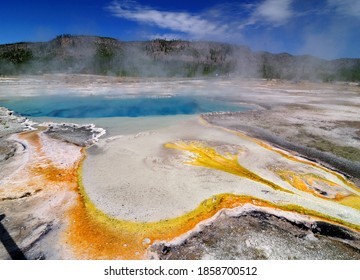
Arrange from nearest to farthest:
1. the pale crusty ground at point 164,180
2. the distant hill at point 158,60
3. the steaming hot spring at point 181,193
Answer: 1. the steaming hot spring at point 181,193
2. the pale crusty ground at point 164,180
3. the distant hill at point 158,60

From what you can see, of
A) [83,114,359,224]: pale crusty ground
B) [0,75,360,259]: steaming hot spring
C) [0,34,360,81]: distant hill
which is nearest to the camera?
[0,75,360,259]: steaming hot spring

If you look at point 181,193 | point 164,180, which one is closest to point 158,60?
point 164,180

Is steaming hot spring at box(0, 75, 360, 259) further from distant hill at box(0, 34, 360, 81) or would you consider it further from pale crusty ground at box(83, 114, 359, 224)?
distant hill at box(0, 34, 360, 81)

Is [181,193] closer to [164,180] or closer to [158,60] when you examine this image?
[164,180]

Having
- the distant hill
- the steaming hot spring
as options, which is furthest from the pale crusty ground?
the distant hill

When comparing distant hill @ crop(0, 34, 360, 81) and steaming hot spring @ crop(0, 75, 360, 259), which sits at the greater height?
distant hill @ crop(0, 34, 360, 81)

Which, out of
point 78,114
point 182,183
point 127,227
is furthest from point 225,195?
point 78,114

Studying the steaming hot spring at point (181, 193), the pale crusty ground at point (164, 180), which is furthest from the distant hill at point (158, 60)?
the pale crusty ground at point (164, 180)

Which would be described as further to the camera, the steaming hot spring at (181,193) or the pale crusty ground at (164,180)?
the pale crusty ground at (164,180)

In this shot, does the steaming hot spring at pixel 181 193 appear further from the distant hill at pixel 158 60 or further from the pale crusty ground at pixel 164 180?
the distant hill at pixel 158 60
